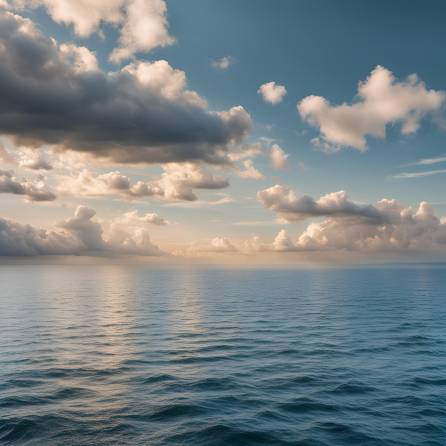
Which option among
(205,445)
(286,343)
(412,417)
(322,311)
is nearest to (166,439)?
(205,445)

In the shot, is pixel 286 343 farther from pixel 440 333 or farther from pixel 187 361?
pixel 440 333

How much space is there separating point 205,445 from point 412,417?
600 inches

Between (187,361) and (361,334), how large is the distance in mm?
29296

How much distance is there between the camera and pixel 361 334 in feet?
194

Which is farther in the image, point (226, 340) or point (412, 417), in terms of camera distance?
point (226, 340)

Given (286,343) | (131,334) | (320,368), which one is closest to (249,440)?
(320,368)

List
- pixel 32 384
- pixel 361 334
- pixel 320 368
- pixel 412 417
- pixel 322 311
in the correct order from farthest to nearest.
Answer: pixel 322 311
pixel 361 334
pixel 320 368
pixel 32 384
pixel 412 417

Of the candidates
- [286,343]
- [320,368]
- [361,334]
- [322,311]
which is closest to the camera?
[320,368]

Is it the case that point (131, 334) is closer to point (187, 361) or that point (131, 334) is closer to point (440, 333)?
point (187, 361)

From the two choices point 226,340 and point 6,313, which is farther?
point 6,313

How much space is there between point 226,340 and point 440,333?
109ft

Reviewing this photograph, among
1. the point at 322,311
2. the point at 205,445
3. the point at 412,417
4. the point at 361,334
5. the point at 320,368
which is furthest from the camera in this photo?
the point at 322,311

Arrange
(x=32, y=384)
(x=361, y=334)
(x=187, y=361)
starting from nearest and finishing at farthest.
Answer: (x=32, y=384) < (x=187, y=361) < (x=361, y=334)

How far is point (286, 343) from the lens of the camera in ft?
174
